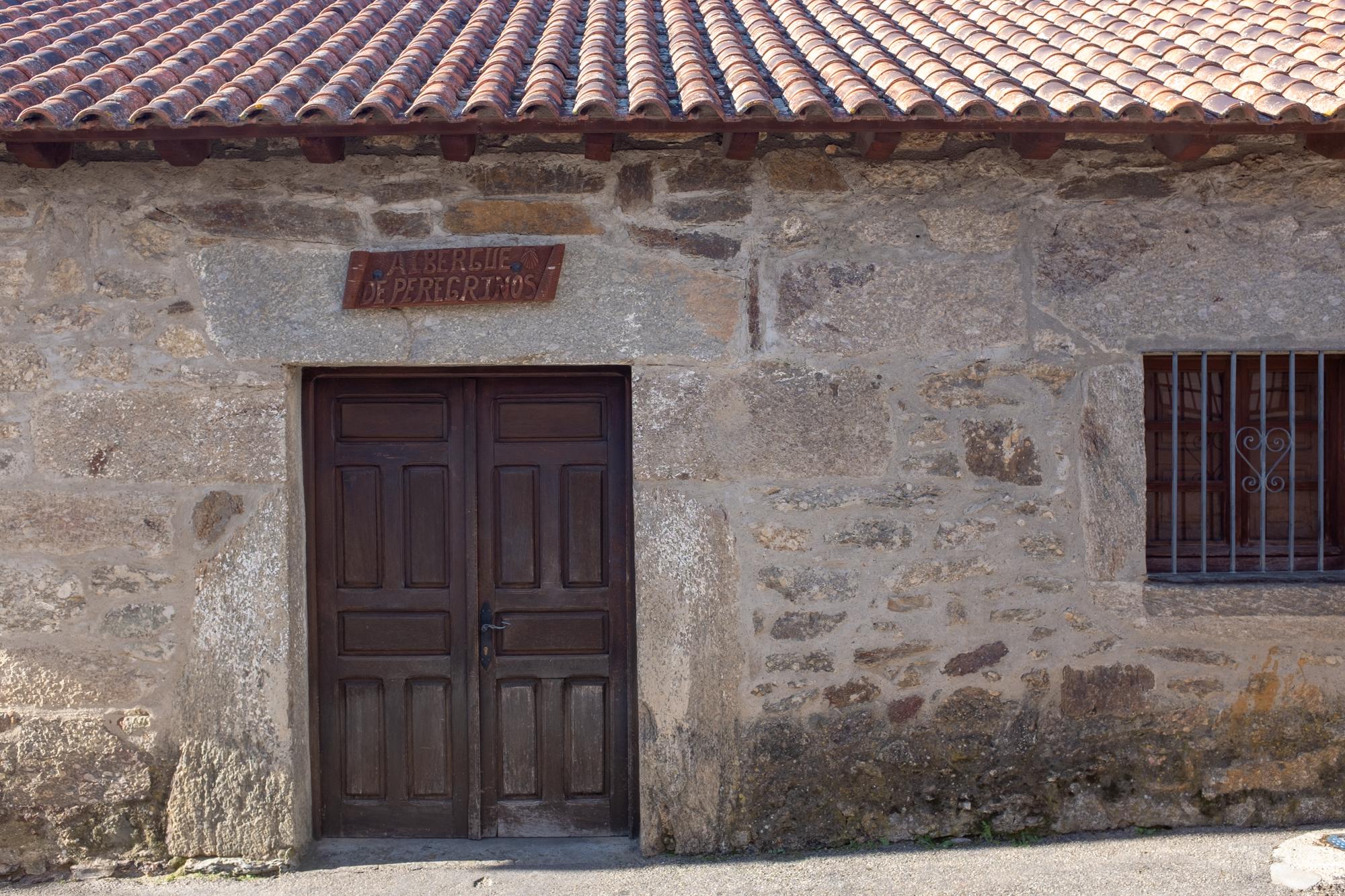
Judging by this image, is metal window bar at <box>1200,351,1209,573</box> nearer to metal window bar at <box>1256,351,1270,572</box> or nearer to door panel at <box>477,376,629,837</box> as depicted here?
metal window bar at <box>1256,351,1270,572</box>

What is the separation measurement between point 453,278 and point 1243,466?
9.72ft

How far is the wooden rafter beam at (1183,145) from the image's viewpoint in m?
3.53

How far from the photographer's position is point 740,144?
3.55 m

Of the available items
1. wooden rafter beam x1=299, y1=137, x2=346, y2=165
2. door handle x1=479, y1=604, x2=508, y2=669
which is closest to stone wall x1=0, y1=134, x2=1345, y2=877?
wooden rafter beam x1=299, y1=137, x2=346, y2=165

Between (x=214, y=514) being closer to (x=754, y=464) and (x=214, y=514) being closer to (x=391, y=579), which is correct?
(x=391, y=579)

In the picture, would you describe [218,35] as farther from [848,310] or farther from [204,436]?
[848,310]

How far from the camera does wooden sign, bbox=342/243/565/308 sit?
3.68 metres

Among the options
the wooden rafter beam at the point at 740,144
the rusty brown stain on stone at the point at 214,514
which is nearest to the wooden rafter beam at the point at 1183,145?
the wooden rafter beam at the point at 740,144

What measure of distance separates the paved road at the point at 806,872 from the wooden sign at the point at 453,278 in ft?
6.54

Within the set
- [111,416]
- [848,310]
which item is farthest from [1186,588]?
[111,416]

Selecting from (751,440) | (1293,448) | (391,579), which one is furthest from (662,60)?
(1293,448)

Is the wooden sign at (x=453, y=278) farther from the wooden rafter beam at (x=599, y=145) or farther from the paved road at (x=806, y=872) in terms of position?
the paved road at (x=806, y=872)

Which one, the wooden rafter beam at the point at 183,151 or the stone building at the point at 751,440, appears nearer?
the wooden rafter beam at the point at 183,151

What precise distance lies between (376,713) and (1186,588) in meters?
3.00
